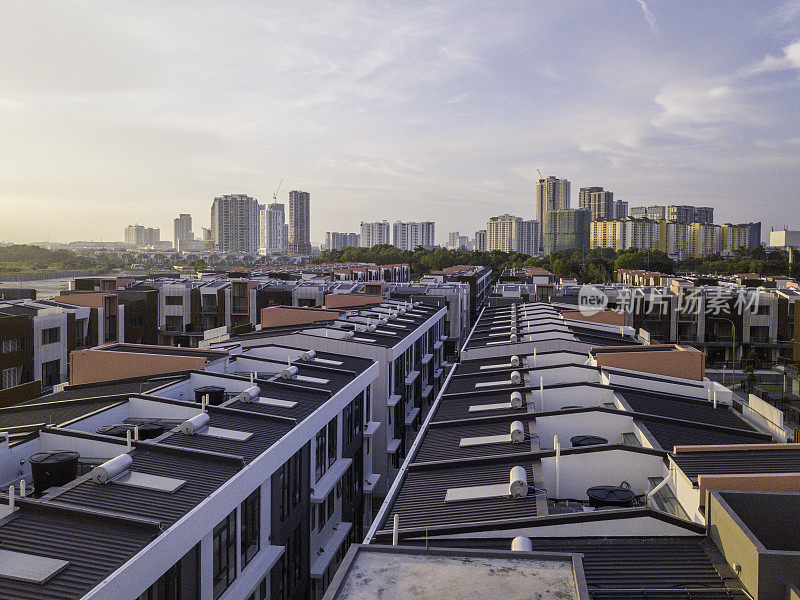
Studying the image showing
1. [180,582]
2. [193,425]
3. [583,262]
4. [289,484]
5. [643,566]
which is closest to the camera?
[643,566]

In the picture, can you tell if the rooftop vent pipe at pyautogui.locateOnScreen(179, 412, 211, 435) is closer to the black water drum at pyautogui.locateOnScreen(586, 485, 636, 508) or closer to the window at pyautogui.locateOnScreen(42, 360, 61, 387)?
the black water drum at pyautogui.locateOnScreen(586, 485, 636, 508)

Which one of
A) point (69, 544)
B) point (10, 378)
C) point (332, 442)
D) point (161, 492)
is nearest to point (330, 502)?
point (332, 442)

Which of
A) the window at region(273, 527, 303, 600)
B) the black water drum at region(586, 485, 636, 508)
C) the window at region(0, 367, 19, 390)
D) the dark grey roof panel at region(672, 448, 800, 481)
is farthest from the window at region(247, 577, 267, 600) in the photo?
the window at region(0, 367, 19, 390)

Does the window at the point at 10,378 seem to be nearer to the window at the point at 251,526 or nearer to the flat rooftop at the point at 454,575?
the window at the point at 251,526

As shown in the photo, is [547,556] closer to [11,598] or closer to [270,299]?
[11,598]

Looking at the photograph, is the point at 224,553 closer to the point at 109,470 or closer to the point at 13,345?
the point at 109,470

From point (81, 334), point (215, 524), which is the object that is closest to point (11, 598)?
point (215, 524)
